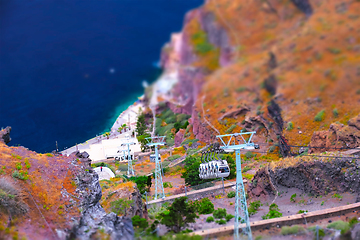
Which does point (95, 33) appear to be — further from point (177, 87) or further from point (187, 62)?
point (187, 62)

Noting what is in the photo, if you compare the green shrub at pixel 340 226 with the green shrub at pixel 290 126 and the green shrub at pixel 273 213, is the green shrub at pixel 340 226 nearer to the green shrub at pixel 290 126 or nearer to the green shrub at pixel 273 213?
the green shrub at pixel 273 213

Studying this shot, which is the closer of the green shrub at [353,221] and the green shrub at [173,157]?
the green shrub at [353,221]

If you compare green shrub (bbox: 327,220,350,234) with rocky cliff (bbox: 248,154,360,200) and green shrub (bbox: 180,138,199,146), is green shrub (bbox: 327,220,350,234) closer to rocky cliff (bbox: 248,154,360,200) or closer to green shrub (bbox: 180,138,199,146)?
rocky cliff (bbox: 248,154,360,200)

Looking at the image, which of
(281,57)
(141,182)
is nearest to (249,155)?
(281,57)

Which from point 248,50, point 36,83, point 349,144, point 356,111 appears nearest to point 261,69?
point 248,50

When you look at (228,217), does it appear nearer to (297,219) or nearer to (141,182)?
(297,219)

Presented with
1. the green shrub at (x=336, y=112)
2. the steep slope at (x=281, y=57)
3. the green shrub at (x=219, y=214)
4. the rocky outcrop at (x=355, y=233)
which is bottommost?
the rocky outcrop at (x=355, y=233)

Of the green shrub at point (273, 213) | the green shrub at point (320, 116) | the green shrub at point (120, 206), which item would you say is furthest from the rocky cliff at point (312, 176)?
the green shrub at point (320, 116)
